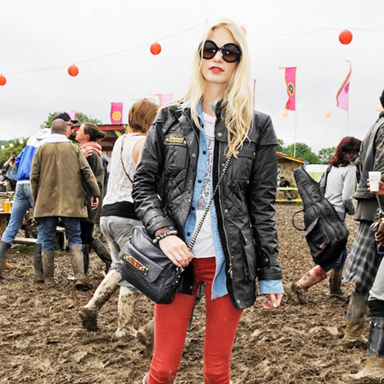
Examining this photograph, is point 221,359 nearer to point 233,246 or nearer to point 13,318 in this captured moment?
point 233,246

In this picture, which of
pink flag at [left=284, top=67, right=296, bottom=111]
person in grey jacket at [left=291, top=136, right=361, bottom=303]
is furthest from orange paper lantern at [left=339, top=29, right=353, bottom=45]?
pink flag at [left=284, top=67, right=296, bottom=111]

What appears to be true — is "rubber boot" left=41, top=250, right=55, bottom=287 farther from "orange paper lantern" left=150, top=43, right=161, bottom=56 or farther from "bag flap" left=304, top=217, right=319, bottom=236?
"orange paper lantern" left=150, top=43, right=161, bottom=56

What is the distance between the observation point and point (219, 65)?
6.70 feet

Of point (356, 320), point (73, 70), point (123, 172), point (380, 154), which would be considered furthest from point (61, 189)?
point (73, 70)

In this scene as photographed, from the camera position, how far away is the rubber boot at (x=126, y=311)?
144 inches

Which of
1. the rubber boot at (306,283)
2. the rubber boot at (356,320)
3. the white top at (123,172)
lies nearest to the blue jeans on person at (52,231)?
the white top at (123,172)

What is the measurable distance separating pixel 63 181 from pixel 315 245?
299cm

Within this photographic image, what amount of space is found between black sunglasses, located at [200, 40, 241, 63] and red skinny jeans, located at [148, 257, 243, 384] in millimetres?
888

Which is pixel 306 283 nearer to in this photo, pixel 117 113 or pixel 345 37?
pixel 345 37

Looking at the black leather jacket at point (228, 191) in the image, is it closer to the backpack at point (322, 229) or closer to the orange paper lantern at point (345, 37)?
the backpack at point (322, 229)

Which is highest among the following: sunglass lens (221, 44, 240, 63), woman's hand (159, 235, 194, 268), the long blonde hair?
sunglass lens (221, 44, 240, 63)

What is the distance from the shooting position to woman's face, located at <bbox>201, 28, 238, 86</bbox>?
2035 millimetres

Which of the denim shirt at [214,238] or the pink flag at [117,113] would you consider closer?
the denim shirt at [214,238]

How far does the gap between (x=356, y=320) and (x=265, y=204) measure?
2217 mm
